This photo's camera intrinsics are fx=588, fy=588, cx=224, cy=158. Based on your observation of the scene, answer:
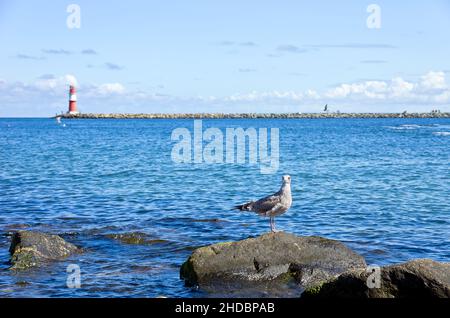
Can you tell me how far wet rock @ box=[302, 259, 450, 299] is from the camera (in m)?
9.96

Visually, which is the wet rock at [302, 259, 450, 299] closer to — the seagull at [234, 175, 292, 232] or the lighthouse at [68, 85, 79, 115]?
the seagull at [234, 175, 292, 232]

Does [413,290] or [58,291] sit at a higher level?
[413,290]

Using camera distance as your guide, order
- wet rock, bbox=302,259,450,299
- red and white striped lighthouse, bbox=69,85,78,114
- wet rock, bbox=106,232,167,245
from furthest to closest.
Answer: red and white striped lighthouse, bbox=69,85,78,114, wet rock, bbox=106,232,167,245, wet rock, bbox=302,259,450,299

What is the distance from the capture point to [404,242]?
17.9m

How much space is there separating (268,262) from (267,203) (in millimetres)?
2150

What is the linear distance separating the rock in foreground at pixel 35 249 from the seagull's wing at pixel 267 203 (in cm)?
526

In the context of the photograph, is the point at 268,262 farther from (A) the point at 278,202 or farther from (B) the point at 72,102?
(B) the point at 72,102

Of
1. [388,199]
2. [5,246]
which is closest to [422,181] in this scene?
[388,199]

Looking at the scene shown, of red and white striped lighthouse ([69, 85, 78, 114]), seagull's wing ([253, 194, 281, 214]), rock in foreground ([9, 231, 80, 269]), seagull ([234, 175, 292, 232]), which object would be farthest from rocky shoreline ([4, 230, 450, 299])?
red and white striped lighthouse ([69, 85, 78, 114])

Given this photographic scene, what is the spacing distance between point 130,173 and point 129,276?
27.0 meters

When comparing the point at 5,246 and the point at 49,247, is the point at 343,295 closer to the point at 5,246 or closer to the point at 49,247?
the point at 49,247

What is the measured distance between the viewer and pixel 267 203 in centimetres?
1498

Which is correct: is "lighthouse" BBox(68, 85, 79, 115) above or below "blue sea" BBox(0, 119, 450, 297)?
above

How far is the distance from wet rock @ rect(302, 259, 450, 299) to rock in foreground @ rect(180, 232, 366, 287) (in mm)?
2599
